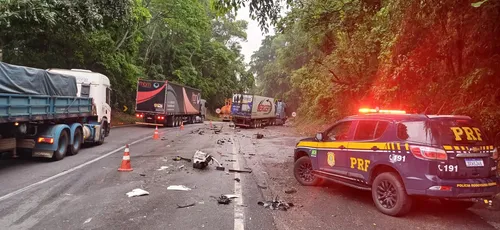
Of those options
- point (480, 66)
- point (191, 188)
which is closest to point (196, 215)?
point (191, 188)

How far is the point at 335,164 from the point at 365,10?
21.9ft

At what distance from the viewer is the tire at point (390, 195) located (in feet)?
18.0

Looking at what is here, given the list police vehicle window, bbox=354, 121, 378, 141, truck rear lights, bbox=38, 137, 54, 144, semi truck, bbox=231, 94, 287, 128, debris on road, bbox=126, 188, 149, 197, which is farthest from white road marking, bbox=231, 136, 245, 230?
semi truck, bbox=231, 94, 287, 128

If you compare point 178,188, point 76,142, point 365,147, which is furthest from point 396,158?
point 76,142

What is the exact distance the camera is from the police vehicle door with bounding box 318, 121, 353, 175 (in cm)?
682

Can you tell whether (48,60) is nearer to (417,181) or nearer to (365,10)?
(365,10)

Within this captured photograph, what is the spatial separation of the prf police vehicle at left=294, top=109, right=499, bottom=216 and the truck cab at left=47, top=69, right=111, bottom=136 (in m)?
11.0

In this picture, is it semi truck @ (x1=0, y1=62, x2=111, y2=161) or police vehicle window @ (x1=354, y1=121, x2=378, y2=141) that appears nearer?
police vehicle window @ (x1=354, y1=121, x2=378, y2=141)

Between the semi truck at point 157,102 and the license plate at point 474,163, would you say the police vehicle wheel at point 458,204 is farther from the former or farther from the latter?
the semi truck at point 157,102

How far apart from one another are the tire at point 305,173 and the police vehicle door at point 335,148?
0.45m

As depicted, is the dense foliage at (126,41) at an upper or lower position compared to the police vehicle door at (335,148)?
upper

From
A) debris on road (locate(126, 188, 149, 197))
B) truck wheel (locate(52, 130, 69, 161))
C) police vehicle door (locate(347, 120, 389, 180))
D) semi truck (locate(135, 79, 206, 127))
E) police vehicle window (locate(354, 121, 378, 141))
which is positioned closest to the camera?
police vehicle door (locate(347, 120, 389, 180))

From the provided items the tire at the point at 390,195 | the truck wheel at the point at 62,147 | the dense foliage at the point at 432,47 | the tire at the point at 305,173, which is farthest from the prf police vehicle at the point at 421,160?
the truck wheel at the point at 62,147

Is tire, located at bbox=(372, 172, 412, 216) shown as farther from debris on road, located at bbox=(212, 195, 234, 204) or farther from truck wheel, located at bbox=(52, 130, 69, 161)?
truck wheel, located at bbox=(52, 130, 69, 161)
